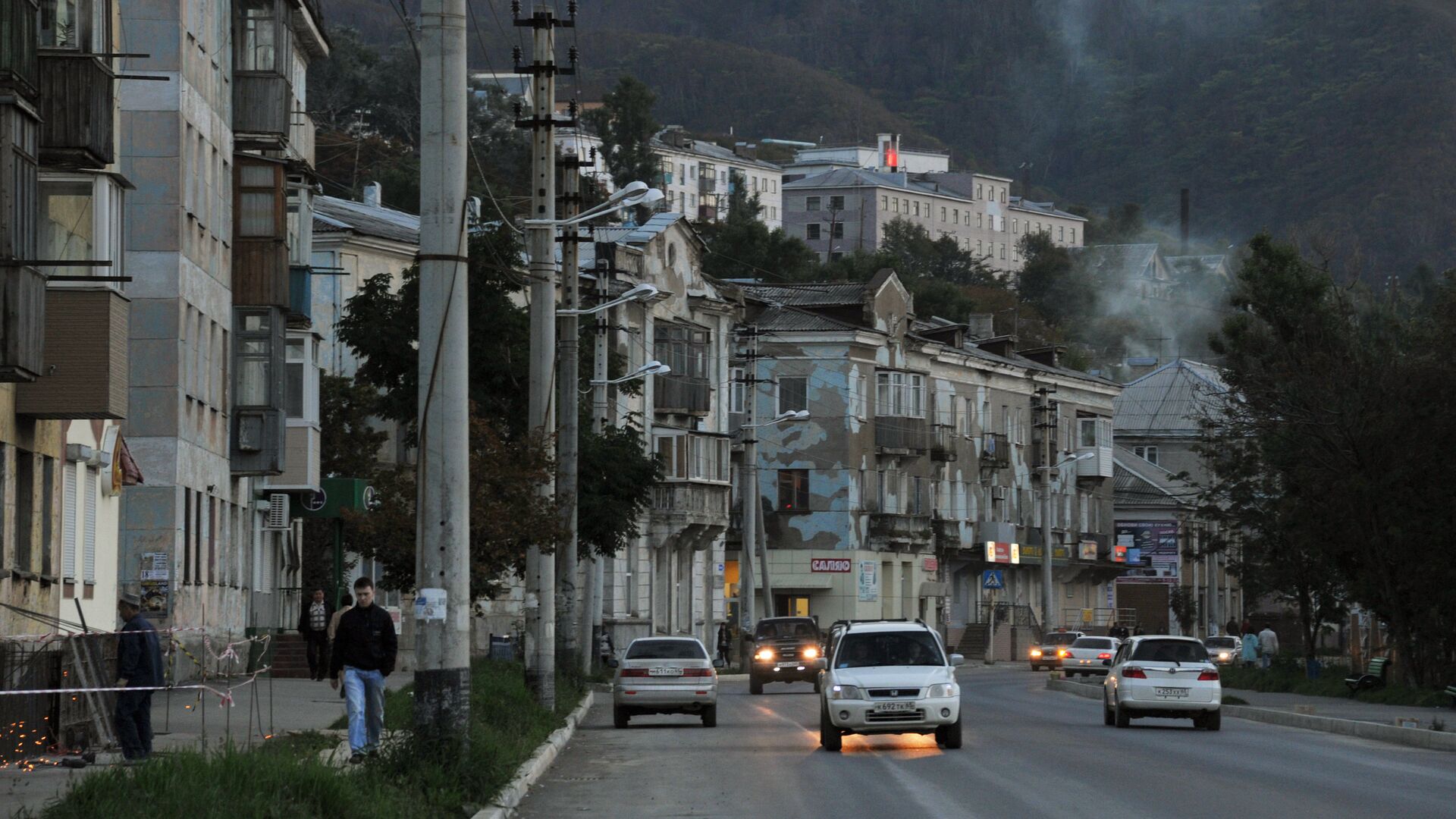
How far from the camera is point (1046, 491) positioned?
9200cm

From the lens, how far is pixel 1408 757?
2844 centimetres

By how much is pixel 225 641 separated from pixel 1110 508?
256 feet

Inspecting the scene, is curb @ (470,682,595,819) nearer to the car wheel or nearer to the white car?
the car wheel

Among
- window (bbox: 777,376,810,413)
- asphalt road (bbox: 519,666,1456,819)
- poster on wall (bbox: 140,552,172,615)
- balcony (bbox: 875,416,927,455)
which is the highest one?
window (bbox: 777,376,810,413)

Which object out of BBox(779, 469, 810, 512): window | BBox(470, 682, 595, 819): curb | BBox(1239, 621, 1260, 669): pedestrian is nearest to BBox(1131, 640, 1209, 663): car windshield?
BBox(470, 682, 595, 819): curb

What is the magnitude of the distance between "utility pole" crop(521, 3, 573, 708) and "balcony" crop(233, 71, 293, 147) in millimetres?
6546

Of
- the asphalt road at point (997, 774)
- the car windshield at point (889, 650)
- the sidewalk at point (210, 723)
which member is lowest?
the asphalt road at point (997, 774)

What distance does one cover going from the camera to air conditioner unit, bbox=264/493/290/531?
155 ft

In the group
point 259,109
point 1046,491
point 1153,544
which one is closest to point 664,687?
point 259,109

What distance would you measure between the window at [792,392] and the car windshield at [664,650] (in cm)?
5194

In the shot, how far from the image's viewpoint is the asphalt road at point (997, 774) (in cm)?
2036

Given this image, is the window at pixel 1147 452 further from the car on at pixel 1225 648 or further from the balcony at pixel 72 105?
the balcony at pixel 72 105

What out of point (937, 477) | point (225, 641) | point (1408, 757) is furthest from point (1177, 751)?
point (937, 477)

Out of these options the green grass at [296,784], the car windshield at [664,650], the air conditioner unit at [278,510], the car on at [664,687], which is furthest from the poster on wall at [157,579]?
the green grass at [296,784]
